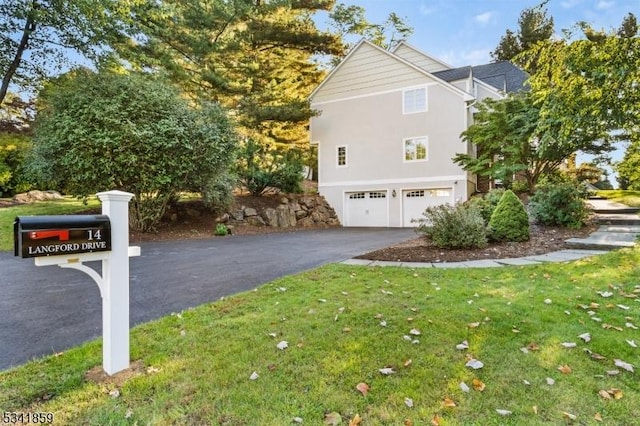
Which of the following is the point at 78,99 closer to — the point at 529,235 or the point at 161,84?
the point at 161,84

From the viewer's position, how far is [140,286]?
5055mm

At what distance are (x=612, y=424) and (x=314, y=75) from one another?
21.6 metres

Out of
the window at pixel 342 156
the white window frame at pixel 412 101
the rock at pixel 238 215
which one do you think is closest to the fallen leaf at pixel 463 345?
the rock at pixel 238 215

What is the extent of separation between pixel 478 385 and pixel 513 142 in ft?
37.3

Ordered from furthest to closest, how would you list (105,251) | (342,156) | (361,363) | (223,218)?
(342,156) → (223,218) → (361,363) → (105,251)

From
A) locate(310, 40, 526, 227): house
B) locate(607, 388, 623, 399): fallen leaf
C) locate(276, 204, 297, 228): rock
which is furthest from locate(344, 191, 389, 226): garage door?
locate(607, 388, 623, 399): fallen leaf

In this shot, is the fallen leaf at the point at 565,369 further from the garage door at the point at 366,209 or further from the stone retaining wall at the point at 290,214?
the garage door at the point at 366,209

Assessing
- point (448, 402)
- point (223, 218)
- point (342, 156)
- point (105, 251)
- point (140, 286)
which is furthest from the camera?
point (342, 156)

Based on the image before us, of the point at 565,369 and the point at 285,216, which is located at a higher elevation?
the point at 285,216

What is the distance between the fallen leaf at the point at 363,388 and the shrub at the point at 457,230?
17.5ft

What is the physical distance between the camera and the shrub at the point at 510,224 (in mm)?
7633

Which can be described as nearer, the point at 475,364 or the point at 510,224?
the point at 475,364

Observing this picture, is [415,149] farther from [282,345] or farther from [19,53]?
[19,53]

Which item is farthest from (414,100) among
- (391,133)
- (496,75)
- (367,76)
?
(496,75)
